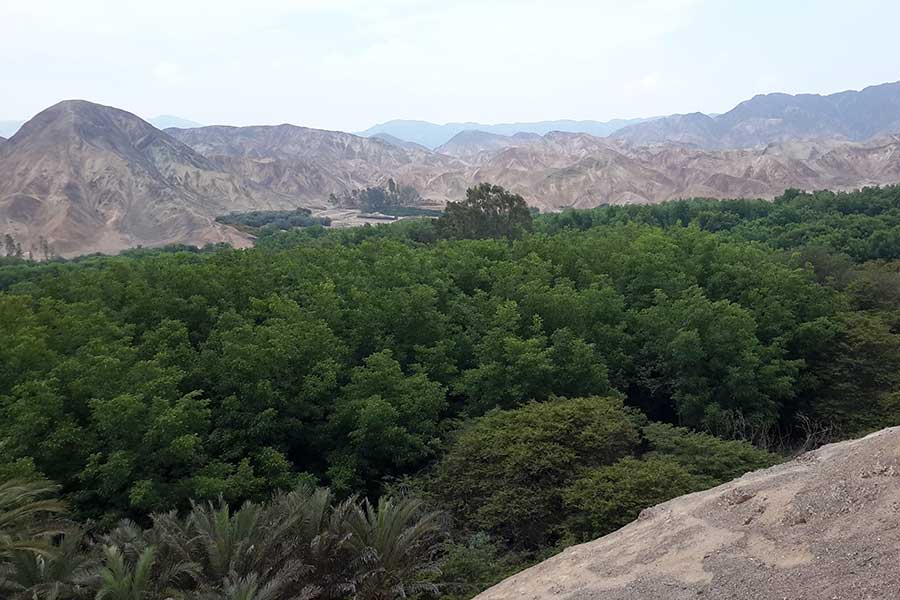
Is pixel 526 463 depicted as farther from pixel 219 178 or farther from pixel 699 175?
pixel 219 178

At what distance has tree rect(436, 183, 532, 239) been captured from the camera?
4488 centimetres

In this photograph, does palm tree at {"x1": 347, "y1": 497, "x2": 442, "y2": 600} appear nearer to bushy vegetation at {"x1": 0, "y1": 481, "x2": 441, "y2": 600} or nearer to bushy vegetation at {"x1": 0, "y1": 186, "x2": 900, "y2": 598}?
bushy vegetation at {"x1": 0, "y1": 481, "x2": 441, "y2": 600}

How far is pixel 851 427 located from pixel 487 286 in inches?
524

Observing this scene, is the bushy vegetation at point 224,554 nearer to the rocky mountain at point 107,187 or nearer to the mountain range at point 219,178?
the mountain range at point 219,178

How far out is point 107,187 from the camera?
95.2m

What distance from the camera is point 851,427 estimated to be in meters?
19.6

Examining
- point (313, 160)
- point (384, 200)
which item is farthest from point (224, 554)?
point (313, 160)

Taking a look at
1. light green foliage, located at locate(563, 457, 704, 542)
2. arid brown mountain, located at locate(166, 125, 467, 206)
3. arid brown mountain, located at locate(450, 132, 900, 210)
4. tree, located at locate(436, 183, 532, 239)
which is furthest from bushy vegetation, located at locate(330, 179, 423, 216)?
light green foliage, located at locate(563, 457, 704, 542)

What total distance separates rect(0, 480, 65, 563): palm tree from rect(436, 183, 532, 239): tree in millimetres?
34436

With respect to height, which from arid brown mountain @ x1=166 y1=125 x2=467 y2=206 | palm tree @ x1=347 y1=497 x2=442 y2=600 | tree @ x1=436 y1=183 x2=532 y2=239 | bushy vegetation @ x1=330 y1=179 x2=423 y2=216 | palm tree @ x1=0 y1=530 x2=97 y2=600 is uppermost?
arid brown mountain @ x1=166 y1=125 x2=467 y2=206

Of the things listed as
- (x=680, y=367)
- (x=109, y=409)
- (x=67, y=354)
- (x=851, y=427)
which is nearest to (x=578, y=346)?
(x=680, y=367)

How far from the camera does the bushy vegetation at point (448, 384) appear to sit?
13836mm

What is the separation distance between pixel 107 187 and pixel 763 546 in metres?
103

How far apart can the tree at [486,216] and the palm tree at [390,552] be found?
33190 millimetres
